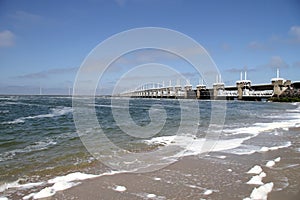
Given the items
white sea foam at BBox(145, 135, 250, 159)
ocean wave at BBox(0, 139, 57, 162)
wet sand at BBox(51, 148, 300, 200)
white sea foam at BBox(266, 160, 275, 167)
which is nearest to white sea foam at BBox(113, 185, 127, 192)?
wet sand at BBox(51, 148, 300, 200)

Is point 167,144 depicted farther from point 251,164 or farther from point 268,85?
point 268,85

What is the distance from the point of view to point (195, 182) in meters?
5.35

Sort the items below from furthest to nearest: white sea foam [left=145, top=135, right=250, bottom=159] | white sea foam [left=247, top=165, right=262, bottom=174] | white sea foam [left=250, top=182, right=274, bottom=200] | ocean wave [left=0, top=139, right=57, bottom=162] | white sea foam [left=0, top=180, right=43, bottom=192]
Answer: white sea foam [left=145, top=135, right=250, bottom=159] → ocean wave [left=0, top=139, right=57, bottom=162] → white sea foam [left=247, top=165, right=262, bottom=174] → white sea foam [left=0, top=180, right=43, bottom=192] → white sea foam [left=250, top=182, right=274, bottom=200]

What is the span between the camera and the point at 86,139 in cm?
1134

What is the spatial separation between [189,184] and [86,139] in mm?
7077

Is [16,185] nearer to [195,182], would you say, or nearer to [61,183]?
[61,183]

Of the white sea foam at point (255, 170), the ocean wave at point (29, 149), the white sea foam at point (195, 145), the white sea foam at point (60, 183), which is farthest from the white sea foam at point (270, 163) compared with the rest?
the ocean wave at point (29, 149)

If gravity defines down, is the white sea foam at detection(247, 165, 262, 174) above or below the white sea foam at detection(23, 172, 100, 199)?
above

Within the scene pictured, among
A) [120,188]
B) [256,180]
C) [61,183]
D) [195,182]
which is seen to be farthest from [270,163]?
[61,183]

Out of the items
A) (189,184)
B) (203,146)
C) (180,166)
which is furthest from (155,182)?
(203,146)

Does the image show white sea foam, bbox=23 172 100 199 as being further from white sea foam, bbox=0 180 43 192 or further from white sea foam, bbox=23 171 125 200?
white sea foam, bbox=0 180 43 192

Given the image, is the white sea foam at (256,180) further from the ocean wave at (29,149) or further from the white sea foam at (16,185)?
the ocean wave at (29,149)

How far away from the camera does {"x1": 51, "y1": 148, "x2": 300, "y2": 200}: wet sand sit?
4.65 metres

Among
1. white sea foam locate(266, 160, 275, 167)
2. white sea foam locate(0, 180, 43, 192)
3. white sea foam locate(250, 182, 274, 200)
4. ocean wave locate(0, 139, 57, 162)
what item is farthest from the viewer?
ocean wave locate(0, 139, 57, 162)
